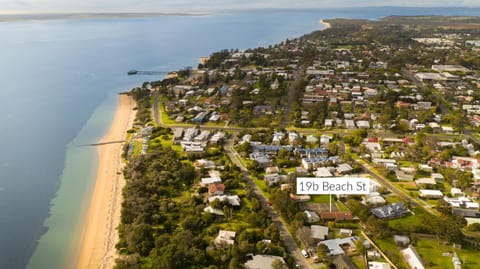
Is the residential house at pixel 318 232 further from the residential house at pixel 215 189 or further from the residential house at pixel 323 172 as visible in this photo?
the residential house at pixel 215 189

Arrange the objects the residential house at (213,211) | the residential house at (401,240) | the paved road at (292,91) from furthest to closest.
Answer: the paved road at (292,91) < the residential house at (213,211) < the residential house at (401,240)

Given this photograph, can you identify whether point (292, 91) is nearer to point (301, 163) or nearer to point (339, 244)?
point (301, 163)

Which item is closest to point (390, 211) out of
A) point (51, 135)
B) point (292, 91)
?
point (292, 91)

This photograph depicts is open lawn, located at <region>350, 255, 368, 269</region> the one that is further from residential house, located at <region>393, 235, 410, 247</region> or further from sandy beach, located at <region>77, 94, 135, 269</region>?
sandy beach, located at <region>77, 94, 135, 269</region>

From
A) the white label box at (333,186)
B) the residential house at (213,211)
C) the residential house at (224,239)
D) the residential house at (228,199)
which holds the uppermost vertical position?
the white label box at (333,186)

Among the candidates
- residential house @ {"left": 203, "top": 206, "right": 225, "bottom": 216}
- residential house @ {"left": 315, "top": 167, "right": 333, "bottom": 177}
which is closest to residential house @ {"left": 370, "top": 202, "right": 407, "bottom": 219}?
residential house @ {"left": 315, "top": 167, "right": 333, "bottom": 177}

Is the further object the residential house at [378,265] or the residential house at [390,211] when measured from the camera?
the residential house at [390,211]

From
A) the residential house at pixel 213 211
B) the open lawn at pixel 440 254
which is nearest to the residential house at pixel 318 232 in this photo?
the open lawn at pixel 440 254

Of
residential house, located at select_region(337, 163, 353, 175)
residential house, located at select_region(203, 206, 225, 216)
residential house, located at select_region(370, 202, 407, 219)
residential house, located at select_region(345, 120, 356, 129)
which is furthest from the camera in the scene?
residential house, located at select_region(345, 120, 356, 129)
